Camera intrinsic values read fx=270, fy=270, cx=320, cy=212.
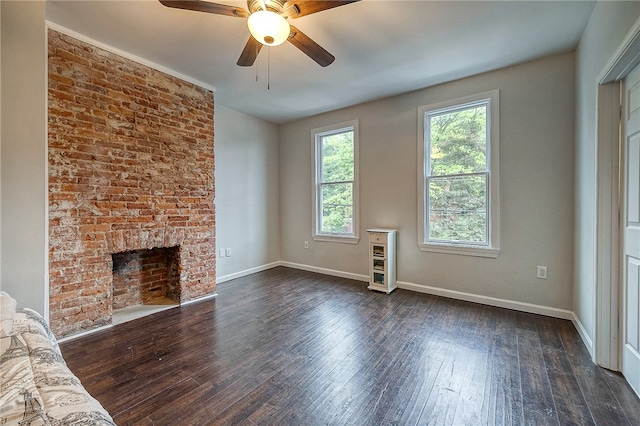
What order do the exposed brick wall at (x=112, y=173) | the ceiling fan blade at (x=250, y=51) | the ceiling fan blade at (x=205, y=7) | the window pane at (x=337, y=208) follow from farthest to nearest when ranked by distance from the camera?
the window pane at (x=337, y=208) < the exposed brick wall at (x=112, y=173) < the ceiling fan blade at (x=250, y=51) < the ceiling fan blade at (x=205, y=7)

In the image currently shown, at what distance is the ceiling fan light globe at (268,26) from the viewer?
5.38ft

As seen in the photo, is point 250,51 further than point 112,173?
No

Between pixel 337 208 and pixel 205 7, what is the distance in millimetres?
3245

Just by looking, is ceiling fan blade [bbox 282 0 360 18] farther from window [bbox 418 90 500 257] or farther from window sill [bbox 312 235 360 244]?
window sill [bbox 312 235 360 244]

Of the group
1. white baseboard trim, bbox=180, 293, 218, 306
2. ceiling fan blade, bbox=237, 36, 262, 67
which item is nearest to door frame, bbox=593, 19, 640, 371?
ceiling fan blade, bbox=237, 36, 262, 67

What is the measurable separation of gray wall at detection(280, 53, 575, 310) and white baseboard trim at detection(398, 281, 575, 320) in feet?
0.13

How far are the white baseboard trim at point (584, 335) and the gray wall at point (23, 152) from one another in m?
3.99

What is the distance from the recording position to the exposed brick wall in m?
2.37

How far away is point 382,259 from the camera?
3.68m

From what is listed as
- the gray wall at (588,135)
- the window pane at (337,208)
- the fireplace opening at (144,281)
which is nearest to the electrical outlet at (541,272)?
the gray wall at (588,135)

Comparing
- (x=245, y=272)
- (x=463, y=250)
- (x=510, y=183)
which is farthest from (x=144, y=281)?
(x=510, y=183)

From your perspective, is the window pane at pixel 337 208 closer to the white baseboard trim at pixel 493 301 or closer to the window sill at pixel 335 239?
the window sill at pixel 335 239

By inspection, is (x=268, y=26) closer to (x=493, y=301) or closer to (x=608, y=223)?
(x=608, y=223)

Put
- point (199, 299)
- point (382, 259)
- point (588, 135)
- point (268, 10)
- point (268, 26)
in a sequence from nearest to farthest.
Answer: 1. point (268, 26)
2. point (268, 10)
3. point (588, 135)
4. point (199, 299)
5. point (382, 259)
